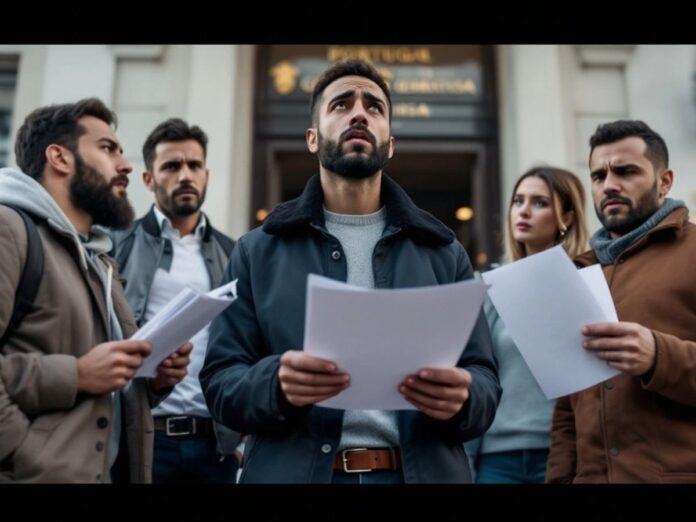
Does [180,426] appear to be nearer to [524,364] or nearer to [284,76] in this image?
[524,364]

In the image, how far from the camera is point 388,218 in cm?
265

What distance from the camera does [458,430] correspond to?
2.25 meters

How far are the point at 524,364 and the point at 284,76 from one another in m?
4.78

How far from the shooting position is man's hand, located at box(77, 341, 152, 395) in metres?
2.40

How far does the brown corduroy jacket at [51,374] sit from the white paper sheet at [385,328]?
92cm

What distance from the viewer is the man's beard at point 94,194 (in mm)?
3000

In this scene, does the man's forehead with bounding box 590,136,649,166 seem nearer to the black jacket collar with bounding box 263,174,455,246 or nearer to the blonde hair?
the blonde hair

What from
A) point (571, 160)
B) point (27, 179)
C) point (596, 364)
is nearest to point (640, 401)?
point (596, 364)

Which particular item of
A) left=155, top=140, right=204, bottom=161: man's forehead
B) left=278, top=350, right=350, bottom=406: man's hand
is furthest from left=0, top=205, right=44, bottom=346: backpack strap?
left=155, top=140, right=204, bottom=161: man's forehead

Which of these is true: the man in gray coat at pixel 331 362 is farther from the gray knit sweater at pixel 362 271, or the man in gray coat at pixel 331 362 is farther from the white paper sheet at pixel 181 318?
the white paper sheet at pixel 181 318

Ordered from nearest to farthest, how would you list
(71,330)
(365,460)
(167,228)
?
(365,460)
(71,330)
(167,228)

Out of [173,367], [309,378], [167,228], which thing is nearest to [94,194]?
[173,367]
